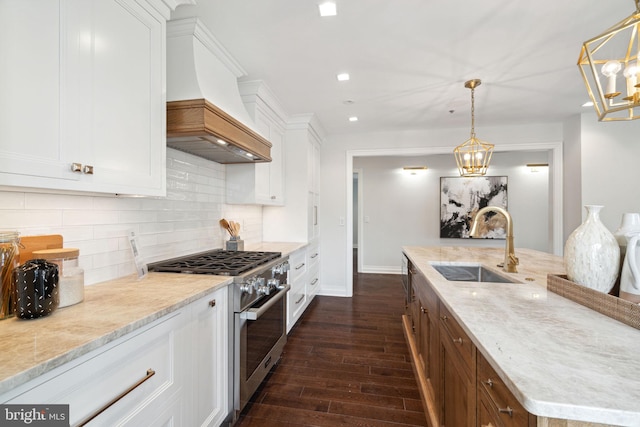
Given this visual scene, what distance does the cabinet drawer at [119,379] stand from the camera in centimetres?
74

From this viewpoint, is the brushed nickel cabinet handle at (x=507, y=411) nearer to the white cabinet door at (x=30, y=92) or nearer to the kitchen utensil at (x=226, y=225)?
the white cabinet door at (x=30, y=92)

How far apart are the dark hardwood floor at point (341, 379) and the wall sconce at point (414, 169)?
3.22 meters

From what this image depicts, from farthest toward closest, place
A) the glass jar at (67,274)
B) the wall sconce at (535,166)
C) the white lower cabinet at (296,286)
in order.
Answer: the wall sconce at (535,166)
the white lower cabinet at (296,286)
the glass jar at (67,274)

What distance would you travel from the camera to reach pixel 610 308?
3.20ft

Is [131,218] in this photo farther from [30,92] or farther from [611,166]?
[611,166]

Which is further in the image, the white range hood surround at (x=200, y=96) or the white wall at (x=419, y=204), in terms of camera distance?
the white wall at (x=419, y=204)

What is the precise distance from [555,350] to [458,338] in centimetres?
39

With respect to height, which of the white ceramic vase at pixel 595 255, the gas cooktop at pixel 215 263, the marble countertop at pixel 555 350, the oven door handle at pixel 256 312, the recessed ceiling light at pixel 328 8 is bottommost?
the oven door handle at pixel 256 312

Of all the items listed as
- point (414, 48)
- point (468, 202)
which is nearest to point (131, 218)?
point (414, 48)

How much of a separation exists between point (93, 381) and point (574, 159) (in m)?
4.99

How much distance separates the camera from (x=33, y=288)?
93 cm

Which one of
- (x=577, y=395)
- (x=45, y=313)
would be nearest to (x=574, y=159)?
(x=577, y=395)

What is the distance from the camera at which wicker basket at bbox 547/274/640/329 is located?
895 mm

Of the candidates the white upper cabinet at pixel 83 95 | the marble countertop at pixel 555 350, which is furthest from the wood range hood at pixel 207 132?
the marble countertop at pixel 555 350
